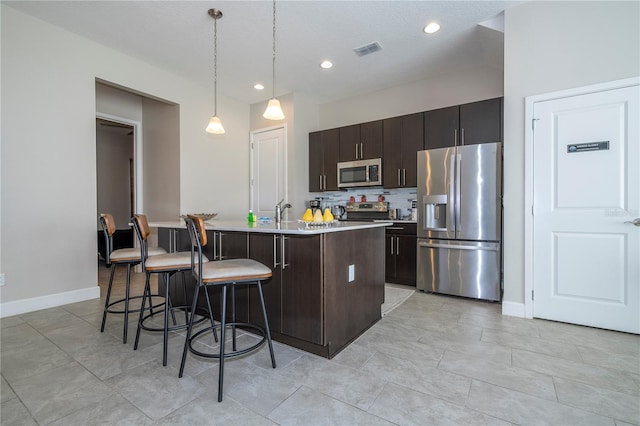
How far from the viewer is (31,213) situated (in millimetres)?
3072

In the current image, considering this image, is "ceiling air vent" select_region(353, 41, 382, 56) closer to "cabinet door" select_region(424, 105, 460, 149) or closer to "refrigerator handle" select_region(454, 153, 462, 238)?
"cabinet door" select_region(424, 105, 460, 149)

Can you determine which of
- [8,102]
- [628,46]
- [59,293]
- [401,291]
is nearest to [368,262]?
[401,291]

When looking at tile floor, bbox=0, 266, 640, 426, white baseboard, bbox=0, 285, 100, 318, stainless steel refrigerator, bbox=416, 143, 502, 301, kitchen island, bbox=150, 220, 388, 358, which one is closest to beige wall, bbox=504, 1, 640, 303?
stainless steel refrigerator, bbox=416, 143, 502, 301

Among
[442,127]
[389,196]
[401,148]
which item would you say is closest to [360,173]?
[389,196]

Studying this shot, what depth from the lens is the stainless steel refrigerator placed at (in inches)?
130

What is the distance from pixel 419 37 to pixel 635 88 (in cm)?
200

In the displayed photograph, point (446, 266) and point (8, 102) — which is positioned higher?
point (8, 102)

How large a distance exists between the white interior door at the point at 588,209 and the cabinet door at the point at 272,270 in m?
2.46

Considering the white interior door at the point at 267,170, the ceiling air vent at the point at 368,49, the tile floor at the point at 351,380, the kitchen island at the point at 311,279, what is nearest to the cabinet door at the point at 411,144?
the ceiling air vent at the point at 368,49

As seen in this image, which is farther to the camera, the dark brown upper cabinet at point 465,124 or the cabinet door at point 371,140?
the cabinet door at point 371,140

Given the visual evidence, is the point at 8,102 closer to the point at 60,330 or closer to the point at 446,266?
the point at 60,330

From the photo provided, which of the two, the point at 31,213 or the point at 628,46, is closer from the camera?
the point at 628,46

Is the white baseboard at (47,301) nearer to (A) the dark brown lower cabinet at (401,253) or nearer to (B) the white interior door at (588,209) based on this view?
(A) the dark brown lower cabinet at (401,253)

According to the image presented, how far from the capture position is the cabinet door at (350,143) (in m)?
4.75
